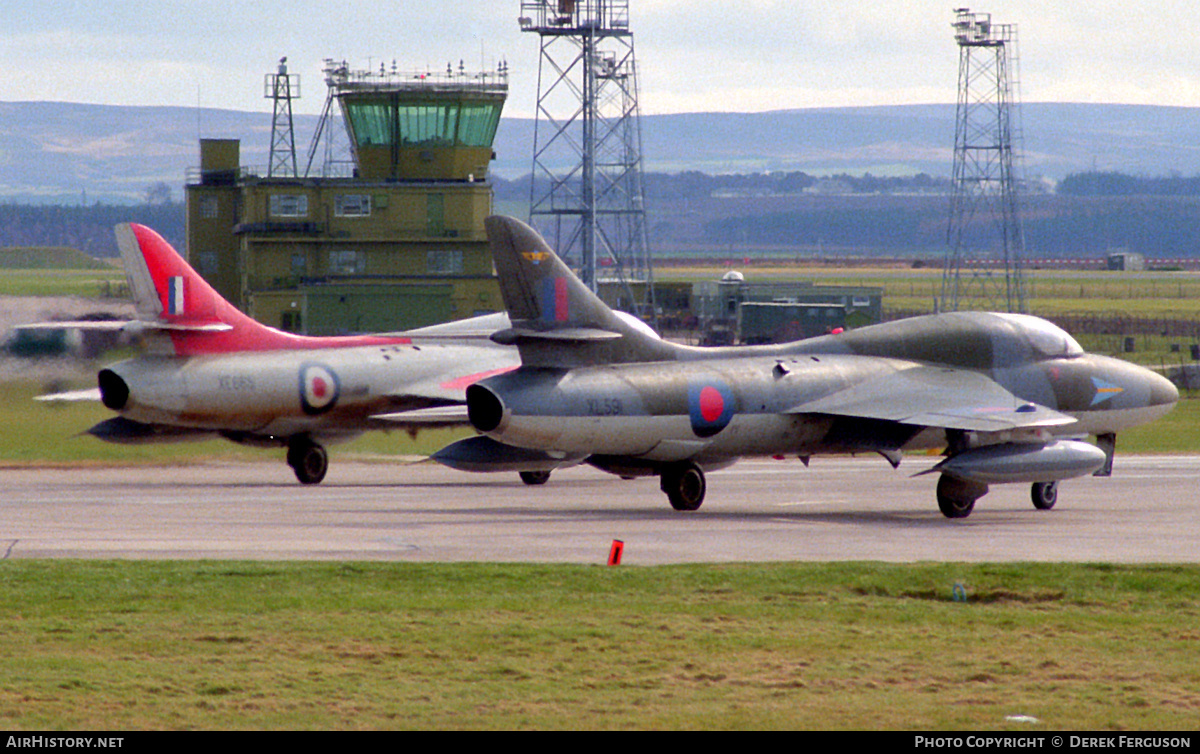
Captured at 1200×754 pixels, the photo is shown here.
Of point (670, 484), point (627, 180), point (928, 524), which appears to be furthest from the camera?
point (627, 180)

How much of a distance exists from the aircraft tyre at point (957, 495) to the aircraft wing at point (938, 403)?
879 millimetres

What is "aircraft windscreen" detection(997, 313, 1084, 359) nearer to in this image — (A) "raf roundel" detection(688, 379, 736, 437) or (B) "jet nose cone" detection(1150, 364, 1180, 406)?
(B) "jet nose cone" detection(1150, 364, 1180, 406)

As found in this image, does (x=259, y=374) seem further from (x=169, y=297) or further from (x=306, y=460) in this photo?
(x=306, y=460)

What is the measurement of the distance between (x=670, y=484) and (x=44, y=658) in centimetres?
1399

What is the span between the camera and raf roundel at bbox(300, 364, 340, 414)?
100 feet

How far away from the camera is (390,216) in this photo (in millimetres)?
60312

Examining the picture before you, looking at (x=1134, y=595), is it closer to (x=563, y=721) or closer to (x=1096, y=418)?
(x=563, y=721)

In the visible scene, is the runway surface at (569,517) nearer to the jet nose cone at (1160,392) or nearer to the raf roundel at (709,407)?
the raf roundel at (709,407)

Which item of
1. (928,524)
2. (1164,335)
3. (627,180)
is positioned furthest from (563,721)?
(1164,335)

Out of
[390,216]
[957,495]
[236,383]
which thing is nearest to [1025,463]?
[957,495]

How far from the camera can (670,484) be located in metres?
26.0

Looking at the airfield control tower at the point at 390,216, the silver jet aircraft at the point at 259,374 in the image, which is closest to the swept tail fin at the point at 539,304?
the silver jet aircraft at the point at 259,374

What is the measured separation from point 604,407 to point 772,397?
309 cm

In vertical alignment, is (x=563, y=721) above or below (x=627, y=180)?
below
